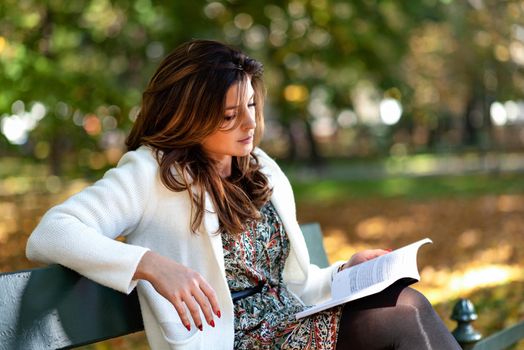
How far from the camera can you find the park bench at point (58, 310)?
226 centimetres

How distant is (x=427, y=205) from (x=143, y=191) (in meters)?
12.7

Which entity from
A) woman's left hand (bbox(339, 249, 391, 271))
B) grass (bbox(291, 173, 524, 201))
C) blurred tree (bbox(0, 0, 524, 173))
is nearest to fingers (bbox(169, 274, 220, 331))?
woman's left hand (bbox(339, 249, 391, 271))

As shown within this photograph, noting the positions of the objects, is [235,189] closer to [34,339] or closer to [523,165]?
[34,339]

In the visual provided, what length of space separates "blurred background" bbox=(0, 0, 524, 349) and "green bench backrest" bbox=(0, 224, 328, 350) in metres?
3.02

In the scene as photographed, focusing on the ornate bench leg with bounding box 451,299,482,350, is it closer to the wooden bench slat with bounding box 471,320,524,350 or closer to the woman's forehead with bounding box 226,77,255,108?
the wooden bench slat with bounding box 471,320,524,350

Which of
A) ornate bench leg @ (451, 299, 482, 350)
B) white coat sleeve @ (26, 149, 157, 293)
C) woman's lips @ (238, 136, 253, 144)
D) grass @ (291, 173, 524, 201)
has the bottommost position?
grass @ (291, 173, 524, 201)

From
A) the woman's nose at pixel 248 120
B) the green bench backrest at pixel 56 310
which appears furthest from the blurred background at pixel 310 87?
the woman's nose at pixel 248 120

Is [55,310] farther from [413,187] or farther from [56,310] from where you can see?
[413,187]

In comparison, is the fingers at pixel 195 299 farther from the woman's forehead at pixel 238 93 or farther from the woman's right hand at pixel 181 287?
the woman's forehead at pixel 238 93

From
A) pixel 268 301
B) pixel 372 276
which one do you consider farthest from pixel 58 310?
pixel 372 276

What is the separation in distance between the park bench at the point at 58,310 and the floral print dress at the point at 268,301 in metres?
0.32

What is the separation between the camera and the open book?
8.11 ft

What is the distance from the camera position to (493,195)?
16.3 meters

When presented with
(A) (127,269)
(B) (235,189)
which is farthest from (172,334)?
(B) (235,189)
